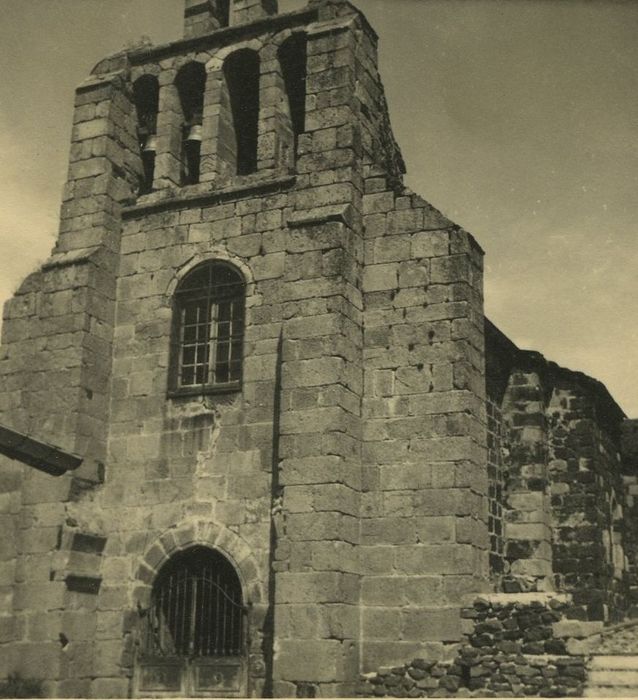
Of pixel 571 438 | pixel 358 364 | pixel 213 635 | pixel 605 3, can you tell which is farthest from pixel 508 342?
pixel 605 3

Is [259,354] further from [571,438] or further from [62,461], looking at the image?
[571,438]

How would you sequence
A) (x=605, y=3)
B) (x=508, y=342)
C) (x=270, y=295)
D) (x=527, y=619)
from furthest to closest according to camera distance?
1. (x=508, y=342)
2. (x=270, y=295)
3. (x=527, y=619)
4. (x=605, y=3)

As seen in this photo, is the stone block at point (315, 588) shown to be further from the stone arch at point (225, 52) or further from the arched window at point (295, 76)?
the stone arch at point (225, 52)

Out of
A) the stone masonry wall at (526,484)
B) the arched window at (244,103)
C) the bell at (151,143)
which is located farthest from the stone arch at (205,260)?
the stone masonry wall at (526,484)

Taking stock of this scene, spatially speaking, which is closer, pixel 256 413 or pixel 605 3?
pixel 605 3

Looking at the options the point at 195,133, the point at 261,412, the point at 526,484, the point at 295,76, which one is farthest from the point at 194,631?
the point at 295,76

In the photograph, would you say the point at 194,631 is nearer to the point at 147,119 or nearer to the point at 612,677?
the point at 612,677

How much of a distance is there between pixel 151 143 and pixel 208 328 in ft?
11.3

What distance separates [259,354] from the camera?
505 inches

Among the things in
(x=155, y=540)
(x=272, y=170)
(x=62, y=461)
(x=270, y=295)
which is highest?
(x=272, y=170)

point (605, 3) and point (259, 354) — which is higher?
point (605, 3)

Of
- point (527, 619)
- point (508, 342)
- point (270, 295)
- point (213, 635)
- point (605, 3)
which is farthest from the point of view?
point (508, 342)

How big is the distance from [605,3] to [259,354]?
6.04m

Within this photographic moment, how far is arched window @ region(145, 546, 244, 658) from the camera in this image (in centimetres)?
1219
